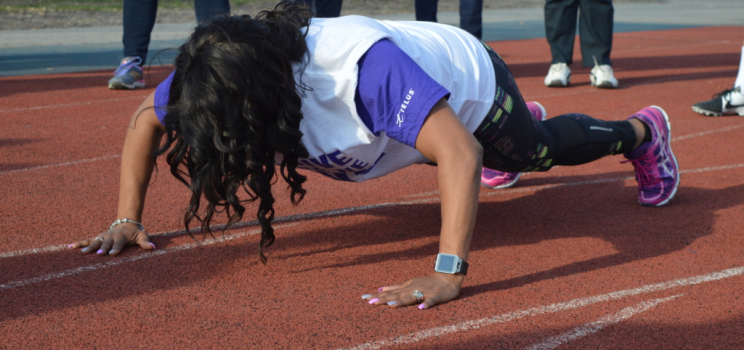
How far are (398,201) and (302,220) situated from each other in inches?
22.5

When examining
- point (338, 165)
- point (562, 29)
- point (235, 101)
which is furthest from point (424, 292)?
point (562, 29)

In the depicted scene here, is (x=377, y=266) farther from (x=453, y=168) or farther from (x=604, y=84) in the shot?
(x=604, y=84)

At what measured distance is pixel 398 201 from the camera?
3400 millimetres

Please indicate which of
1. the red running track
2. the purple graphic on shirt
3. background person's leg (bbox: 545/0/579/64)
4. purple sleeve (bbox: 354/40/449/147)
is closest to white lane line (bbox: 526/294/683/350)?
the red running track

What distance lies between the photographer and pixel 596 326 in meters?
2.06

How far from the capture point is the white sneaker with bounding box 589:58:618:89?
682 centimetres

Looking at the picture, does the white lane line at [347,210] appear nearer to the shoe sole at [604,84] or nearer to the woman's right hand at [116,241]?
the woman's right hand at [116,241]

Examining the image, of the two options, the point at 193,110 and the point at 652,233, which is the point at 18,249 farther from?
the point at 652,233

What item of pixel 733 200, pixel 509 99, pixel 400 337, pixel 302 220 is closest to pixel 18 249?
pixel 302 220

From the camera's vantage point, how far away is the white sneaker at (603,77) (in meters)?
6.82

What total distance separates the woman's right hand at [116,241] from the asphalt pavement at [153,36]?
0.67m

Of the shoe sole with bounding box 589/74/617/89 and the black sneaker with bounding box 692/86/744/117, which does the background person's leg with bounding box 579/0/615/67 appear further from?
the black sneaker with bounding box 692/86/744/117

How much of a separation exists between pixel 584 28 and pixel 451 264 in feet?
18.7

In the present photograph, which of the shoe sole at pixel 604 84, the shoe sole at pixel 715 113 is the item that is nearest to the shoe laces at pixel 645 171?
the shoe sole at pixel 715 113
